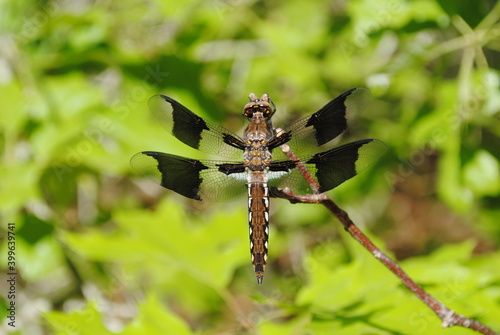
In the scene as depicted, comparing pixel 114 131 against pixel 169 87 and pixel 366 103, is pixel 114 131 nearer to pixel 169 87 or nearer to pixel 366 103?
pixel 169 87

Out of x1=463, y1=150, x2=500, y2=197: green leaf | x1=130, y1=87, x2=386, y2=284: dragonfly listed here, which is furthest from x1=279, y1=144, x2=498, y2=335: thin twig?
x1=463, y1=150, x2=500, y2=197: green leaf

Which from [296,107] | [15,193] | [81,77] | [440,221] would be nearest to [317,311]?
[15,193]

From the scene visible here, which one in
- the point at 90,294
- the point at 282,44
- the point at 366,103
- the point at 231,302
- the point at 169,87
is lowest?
the point at 231,302

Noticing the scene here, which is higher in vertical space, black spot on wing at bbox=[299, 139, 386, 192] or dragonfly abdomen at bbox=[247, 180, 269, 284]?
black spot on wing at bbox=[299, 139, 386, 192]

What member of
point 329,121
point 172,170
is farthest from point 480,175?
point 172,170

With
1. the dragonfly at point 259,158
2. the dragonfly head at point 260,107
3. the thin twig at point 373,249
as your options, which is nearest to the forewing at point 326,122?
the dragonfly at point 259,158

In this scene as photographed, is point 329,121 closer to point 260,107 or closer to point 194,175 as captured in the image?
point 260,107

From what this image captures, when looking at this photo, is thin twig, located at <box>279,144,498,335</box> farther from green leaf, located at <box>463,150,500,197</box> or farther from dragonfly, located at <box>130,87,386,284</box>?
green leaf, located at <box>463,150,500,197</box>
